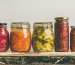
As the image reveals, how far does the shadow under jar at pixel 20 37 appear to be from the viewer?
710mm

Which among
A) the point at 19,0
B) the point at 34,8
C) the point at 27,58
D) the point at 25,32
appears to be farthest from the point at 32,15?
the point at 27,58

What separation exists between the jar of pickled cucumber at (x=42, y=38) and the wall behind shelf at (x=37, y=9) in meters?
0.38

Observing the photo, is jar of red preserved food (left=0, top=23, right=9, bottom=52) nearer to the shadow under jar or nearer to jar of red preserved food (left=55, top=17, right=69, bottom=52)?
the shadow under jar

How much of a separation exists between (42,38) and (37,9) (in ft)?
1.52

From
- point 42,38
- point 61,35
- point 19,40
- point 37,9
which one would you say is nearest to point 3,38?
point 19,40

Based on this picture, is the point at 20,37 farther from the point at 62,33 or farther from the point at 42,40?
the point at 62,33

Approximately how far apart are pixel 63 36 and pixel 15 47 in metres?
0.31

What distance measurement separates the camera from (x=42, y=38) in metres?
0.71

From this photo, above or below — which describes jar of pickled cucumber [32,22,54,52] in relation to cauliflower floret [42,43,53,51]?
above

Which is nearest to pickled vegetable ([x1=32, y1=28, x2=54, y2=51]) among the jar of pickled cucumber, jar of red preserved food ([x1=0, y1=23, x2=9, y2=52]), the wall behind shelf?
the jar of pickled cucumber

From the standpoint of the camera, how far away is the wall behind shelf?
1087mm

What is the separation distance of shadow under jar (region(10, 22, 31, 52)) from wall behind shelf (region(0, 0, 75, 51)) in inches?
14.9

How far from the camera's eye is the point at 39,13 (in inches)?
43.2

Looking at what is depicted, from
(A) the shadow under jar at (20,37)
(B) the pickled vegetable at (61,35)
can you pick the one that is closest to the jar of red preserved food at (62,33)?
(B) the pickled vegetable at (61,35)
